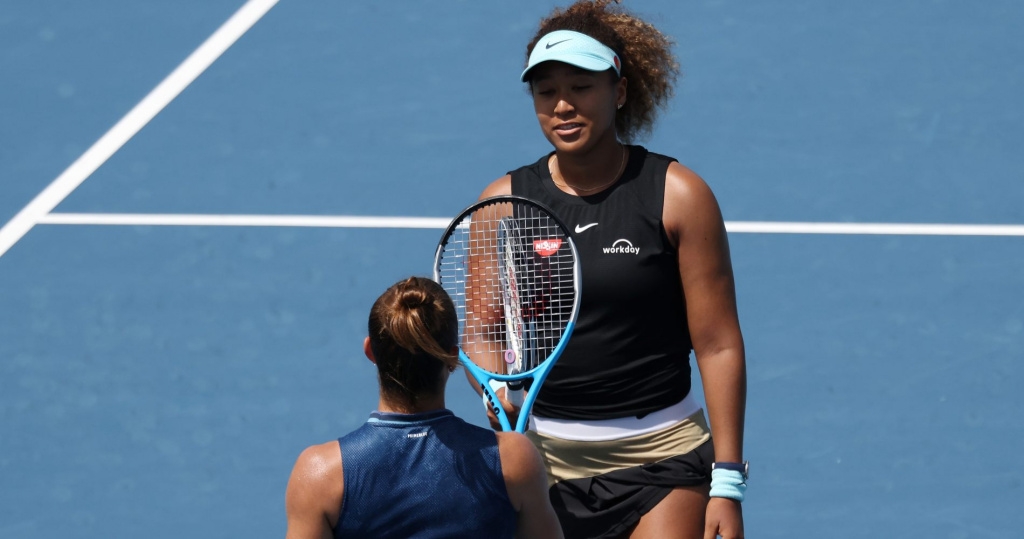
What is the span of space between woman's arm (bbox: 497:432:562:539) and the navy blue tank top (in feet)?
0.07

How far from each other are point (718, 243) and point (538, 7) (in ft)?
15.7

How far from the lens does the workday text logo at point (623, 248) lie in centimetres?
332

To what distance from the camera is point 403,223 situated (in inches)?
265

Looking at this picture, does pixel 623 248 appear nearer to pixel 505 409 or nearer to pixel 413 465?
pixel 505 409

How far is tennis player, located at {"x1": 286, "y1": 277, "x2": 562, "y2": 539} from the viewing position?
267cm

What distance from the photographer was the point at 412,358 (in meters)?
2.71

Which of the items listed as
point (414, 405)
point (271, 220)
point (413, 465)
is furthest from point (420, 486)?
point (271, 220)

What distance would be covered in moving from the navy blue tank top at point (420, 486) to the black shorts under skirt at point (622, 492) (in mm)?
733

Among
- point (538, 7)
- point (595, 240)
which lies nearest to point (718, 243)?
point (595, 240)

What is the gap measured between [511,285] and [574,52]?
1.77ft

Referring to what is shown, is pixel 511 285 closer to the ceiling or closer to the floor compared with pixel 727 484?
closer to the ceiling

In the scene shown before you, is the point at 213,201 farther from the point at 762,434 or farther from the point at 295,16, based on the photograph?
the point at 762,434

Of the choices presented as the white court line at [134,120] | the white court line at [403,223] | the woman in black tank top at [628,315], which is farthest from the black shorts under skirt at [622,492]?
the white court line at [134,120]

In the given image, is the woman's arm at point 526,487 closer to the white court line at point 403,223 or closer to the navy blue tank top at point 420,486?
the navy blue tank top at point 420,486
